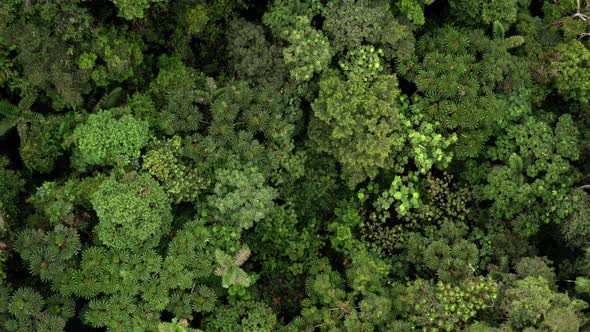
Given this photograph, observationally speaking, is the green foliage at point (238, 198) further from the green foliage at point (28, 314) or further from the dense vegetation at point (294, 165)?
the green foliage at point (28, 314)

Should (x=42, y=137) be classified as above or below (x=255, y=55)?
below

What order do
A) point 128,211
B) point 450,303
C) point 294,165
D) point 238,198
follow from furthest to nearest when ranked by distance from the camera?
point 294,165
point 238,198
point 450,303
point 128,211

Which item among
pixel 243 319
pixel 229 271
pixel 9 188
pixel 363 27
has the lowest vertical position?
pixel 243 319

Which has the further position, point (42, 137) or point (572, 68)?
point (572, 68)

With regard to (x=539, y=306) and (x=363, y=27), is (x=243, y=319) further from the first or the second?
(x=363, y=27)

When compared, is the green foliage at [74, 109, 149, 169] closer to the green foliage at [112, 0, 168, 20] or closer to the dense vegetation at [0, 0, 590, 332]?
the dense vegetation at [0, 0, 590, 332]

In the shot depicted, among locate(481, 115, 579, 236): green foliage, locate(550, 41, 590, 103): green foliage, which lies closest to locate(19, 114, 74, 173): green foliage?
locate(481, 115, 579, 236): green foliage

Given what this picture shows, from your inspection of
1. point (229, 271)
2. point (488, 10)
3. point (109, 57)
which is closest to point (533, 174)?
point (488, 10)
